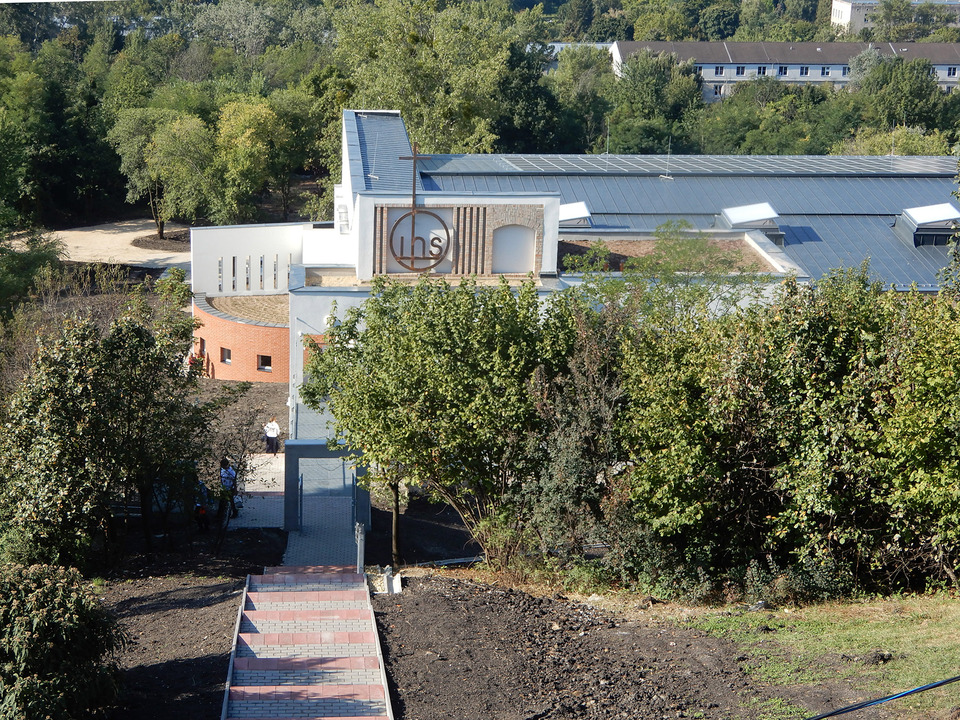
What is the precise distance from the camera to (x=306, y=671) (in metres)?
12.7

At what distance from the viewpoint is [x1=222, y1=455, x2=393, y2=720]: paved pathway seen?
1184 centimetres

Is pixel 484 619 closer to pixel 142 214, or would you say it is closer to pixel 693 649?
pixel 693 649

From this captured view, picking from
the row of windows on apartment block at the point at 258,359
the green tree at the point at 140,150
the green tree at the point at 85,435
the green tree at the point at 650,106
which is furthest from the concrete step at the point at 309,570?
the green tree at the point at 650,106

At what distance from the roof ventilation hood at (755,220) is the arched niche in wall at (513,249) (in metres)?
8.16

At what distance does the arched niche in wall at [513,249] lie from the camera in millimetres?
26750

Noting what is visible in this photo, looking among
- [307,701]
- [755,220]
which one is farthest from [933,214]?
[307,701]

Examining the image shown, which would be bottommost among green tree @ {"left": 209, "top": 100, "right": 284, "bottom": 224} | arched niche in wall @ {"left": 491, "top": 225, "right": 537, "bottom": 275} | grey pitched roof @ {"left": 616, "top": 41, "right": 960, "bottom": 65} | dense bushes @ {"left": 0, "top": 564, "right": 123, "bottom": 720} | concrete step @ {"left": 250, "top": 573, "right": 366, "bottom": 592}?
concrete step @ {"left": 250, "top": 573, "right": 366, "bottom": 592}

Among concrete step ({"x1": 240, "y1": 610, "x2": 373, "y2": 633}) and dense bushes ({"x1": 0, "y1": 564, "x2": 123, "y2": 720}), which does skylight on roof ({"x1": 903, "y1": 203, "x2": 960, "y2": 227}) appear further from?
dense bushes ({"x1": 0, "y1": 564, "x2": 123, "y2": 720})

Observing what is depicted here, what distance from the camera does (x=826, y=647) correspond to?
12.9 metres

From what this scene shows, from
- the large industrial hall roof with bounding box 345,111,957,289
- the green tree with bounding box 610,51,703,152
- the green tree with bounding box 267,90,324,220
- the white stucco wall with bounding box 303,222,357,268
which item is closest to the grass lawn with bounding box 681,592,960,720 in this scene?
the large industrial hall roof with bounding box 345,111,957,289

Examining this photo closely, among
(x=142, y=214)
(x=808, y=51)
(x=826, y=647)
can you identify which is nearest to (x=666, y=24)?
(x=808, y=51)

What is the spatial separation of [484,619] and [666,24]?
11898cm

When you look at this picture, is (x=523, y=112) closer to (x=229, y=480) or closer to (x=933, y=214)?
(x=933, y=214)

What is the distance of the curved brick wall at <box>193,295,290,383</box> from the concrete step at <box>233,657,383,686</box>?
63.0 feet
